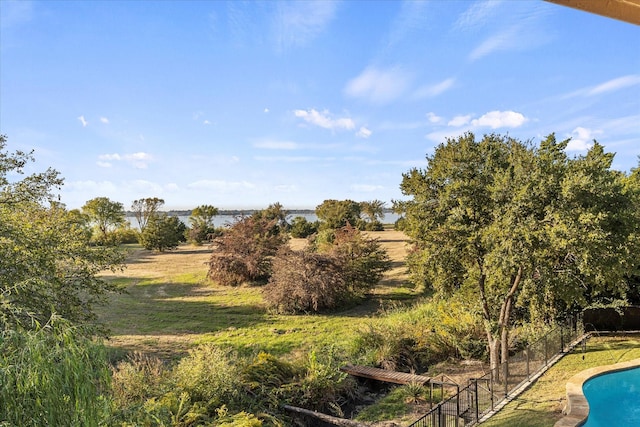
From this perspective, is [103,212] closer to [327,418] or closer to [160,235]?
[160,235]

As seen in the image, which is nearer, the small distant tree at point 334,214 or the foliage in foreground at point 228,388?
the foliage in foreground at point 228,388

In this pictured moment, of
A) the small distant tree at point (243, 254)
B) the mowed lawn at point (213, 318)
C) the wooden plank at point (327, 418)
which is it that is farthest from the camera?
the small distant tree at point (243, 254)

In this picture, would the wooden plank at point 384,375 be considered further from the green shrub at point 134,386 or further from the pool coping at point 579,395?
the green shrub at point 134,386

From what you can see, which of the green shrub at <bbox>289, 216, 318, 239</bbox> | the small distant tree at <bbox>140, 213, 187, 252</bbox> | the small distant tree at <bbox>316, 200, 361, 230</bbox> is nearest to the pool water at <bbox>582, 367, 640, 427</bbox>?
the small distant tree at <bbox>316, 200, 361, 230</bbox>

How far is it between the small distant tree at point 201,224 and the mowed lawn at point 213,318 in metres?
18.5

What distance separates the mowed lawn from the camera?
50.3ft

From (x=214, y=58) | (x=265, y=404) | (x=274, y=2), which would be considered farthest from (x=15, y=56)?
(x=265, y=404)

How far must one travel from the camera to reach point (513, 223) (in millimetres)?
9883

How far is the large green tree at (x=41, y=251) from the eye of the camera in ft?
26.3

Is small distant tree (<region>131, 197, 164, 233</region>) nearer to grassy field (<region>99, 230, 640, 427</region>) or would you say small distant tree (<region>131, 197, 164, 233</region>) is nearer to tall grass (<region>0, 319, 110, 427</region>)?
grassy field (<region>99, 230, 640, 427</region>)

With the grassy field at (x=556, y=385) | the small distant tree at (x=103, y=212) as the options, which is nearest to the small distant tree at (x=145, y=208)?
the small distant tree at (x=103, y=212)

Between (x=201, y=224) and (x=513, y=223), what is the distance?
4417cm

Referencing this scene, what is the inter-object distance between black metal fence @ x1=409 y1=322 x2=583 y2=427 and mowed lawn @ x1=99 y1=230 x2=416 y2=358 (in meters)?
5.69

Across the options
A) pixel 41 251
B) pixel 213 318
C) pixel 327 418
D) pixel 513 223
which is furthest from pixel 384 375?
pixel 213 318
